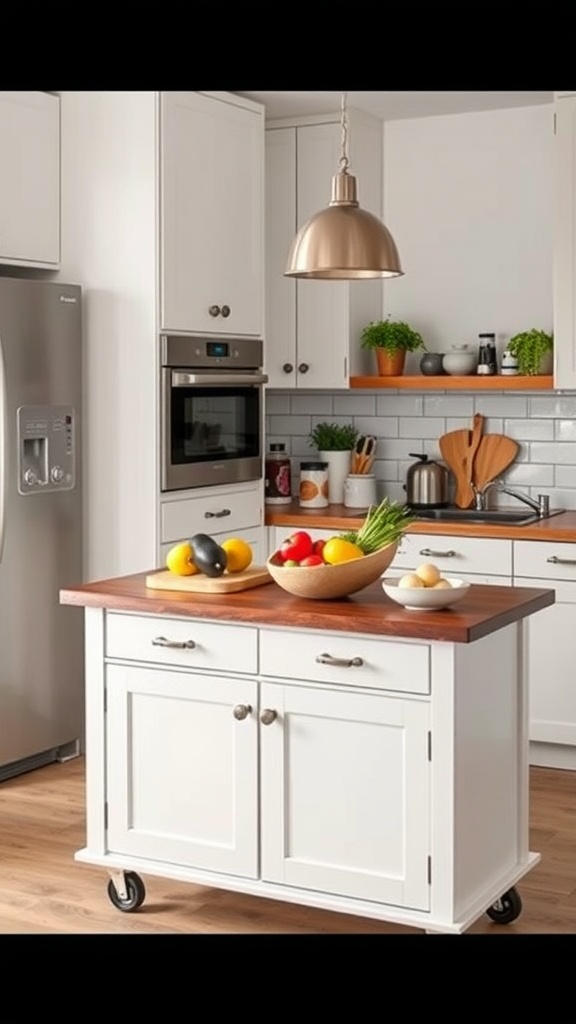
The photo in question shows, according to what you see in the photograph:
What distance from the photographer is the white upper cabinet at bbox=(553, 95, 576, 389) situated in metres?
4.66

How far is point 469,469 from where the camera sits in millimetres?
5273

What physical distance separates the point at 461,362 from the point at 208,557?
2315 mm

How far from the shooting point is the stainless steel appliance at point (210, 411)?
180 inches

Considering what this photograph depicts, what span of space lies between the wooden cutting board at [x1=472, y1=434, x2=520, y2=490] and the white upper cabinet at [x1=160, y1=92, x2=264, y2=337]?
3.51 feet

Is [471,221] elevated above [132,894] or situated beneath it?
elevated above

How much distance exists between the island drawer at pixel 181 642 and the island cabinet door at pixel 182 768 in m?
0.04

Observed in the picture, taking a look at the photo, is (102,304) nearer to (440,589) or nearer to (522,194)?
(522,194)

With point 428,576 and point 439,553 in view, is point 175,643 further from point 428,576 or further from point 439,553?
point 439,553

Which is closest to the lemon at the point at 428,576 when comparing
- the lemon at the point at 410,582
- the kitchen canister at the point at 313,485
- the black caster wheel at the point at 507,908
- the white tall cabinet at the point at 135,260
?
the lemon at the point at 410,582

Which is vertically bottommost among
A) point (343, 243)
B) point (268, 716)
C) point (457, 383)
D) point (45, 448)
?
point (268, 716)

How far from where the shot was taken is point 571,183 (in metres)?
4.66

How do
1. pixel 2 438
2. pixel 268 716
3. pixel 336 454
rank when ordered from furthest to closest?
pixel 336 454, pixel 2 438, pixel 268 716

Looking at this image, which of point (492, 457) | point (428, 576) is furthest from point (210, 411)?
point (428, 576)
